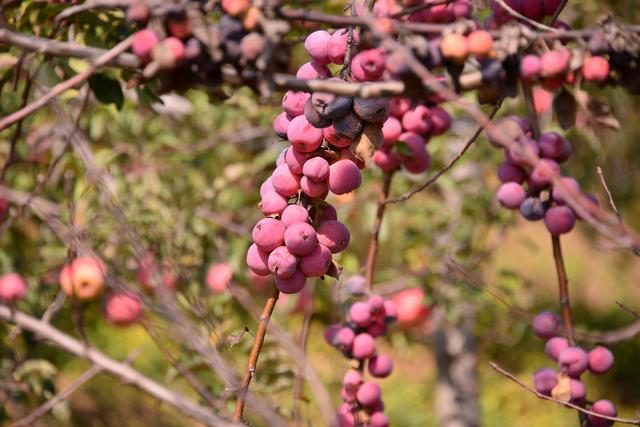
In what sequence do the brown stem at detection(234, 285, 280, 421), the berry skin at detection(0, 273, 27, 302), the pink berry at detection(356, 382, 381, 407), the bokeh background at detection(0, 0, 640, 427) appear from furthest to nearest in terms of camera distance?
the berry skin at detection(0, 273, 27, 302) < the bokeh background at detection(0, 0, 640, 427) < the pink berry at detection(356, 382, 381, 407) < the brown stem at detection(234, 285, 280, 421)

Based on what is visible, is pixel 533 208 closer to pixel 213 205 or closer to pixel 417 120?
pixel 417 120

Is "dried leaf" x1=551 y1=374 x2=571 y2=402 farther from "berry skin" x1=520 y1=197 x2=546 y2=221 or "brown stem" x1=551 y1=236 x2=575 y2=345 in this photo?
"berry skin" x1=520 y1=197 x2=546 y2=221

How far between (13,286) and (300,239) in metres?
1.53

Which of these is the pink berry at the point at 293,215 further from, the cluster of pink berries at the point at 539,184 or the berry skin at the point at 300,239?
the cluster of pink berries at the point at 539,184

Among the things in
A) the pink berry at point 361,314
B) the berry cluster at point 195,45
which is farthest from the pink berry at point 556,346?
the berry cluster at point 195,45

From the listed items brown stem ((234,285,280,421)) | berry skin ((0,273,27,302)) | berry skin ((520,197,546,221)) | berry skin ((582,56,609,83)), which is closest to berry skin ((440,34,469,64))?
berry skin ((582,56,609,83))

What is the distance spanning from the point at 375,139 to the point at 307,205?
130mm

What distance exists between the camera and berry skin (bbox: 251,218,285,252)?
0.93 m

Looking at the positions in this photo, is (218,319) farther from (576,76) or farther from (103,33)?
(576,76)

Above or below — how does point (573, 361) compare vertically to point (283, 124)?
below

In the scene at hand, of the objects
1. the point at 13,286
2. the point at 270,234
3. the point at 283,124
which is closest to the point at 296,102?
the point at 283,124

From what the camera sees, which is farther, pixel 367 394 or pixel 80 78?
pixel 367 394

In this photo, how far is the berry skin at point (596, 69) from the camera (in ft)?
2.56

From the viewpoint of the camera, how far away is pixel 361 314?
49.7 inches
